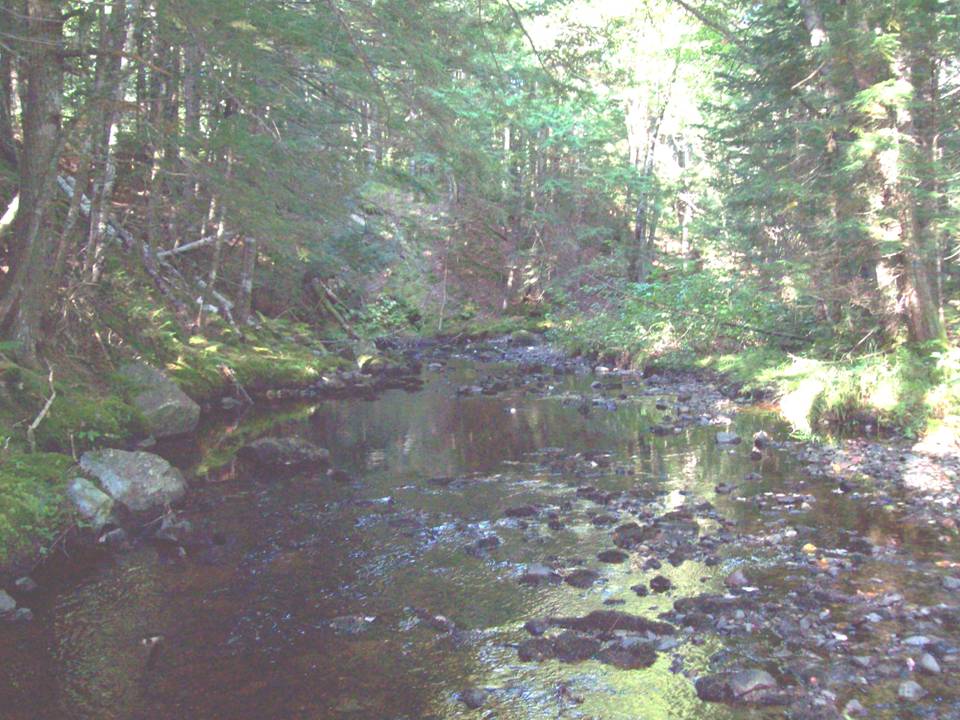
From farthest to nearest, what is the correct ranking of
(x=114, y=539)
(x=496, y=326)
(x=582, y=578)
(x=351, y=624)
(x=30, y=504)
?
1. (x=496, y=326)
2. (x=114, y=539)
3. (x=30, y=504)
4. (x=582, y=578)
5. (x=351, y=624)

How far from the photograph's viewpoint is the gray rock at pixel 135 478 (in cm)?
761

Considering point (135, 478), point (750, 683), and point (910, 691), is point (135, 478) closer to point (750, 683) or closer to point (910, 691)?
point (750, 683)

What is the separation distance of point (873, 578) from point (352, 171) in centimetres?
1165

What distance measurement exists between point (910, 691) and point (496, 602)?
8.91ft

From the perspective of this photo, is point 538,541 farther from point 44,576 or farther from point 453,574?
point 44,576

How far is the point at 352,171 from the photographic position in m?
14.4

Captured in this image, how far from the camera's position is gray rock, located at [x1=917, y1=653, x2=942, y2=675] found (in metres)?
4.32

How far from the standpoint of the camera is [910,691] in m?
4.13

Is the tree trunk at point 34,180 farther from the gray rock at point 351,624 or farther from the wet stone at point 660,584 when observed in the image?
the wet stone at point 660,584

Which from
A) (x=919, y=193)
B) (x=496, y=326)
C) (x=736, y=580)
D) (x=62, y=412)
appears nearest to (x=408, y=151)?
(x=62, y=412)

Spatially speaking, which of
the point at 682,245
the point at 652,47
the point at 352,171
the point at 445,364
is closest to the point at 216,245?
Answer: the point at 352,171

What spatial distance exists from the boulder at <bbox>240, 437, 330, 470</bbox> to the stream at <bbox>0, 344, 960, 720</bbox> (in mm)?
361

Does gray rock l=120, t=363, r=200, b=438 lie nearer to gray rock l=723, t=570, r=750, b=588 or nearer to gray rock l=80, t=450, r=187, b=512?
gray rock l=80, t=450, r=187, b=512

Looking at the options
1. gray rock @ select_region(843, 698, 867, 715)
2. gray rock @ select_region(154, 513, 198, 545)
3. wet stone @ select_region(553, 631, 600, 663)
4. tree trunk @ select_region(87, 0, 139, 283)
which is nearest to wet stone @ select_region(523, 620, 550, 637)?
wet stone @ select_region(553, 631, 600, 663)
